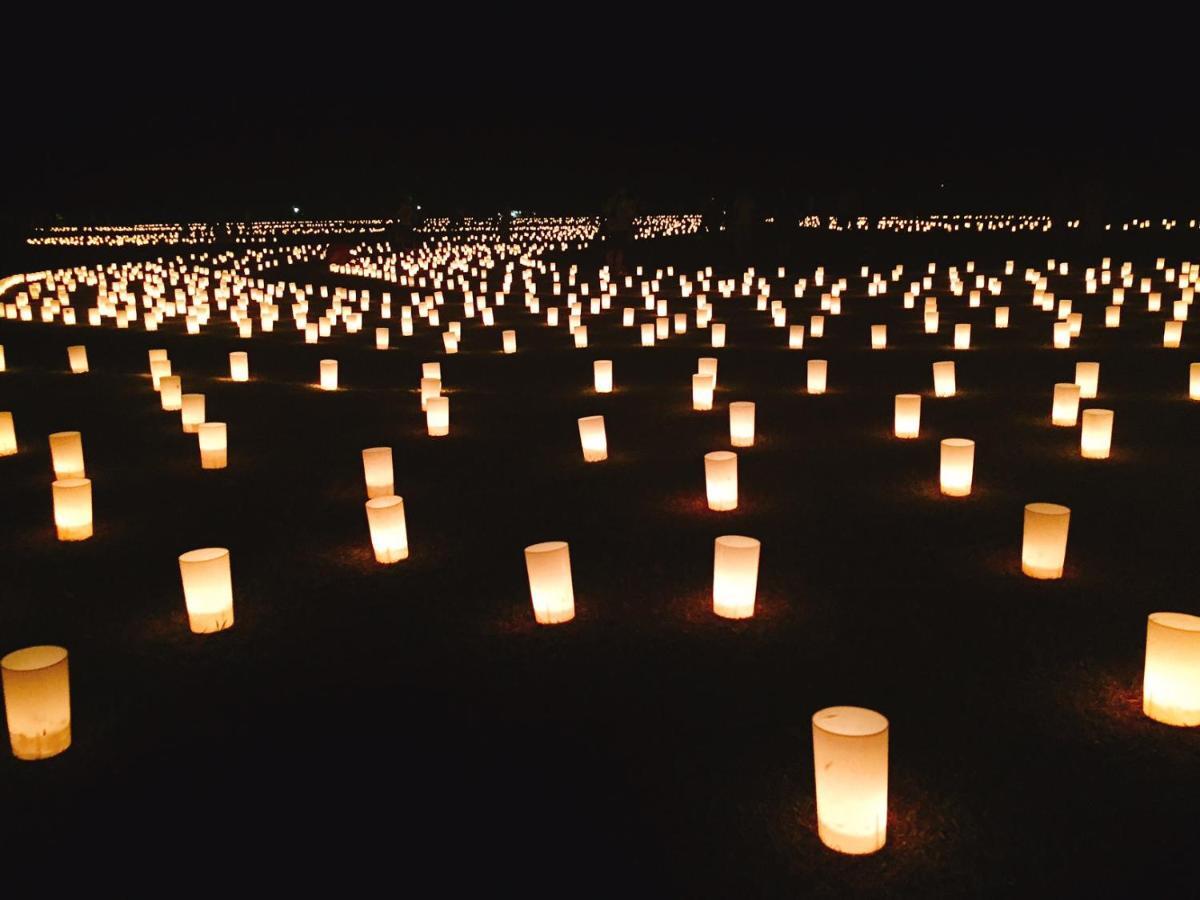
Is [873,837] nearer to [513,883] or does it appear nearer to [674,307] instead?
[513,883]

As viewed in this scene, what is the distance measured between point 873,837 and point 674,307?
600 inches

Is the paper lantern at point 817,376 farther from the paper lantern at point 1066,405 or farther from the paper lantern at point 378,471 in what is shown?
the paper lantern at point 378,471

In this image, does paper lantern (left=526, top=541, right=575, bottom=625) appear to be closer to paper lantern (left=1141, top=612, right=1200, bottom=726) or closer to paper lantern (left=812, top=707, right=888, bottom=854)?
paper lantern (left=812, top=707, right=888, bottom=854)

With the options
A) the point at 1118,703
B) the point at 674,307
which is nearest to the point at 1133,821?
the point at 1118,703

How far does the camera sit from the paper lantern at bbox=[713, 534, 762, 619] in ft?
14.3

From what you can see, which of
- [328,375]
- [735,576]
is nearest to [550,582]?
[735,576]

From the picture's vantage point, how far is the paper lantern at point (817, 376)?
370 inches

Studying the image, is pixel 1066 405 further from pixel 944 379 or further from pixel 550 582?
pixel 550 582

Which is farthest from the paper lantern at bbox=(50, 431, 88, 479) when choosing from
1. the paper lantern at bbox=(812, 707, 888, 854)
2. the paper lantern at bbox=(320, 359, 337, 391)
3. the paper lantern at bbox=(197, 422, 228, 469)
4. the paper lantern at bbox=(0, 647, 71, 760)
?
the paper lantern at bbox=(812, 707, 888, 854)

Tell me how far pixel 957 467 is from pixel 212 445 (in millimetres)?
5056

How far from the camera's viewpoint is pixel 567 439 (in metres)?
7.95

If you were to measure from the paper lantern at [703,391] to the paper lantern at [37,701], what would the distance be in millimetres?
6069

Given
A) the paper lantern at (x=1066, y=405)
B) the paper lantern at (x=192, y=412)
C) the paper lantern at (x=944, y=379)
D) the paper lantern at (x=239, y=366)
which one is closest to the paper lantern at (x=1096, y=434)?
the paper lantern at (x=1066, y=405)

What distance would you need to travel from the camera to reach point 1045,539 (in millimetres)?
4738
